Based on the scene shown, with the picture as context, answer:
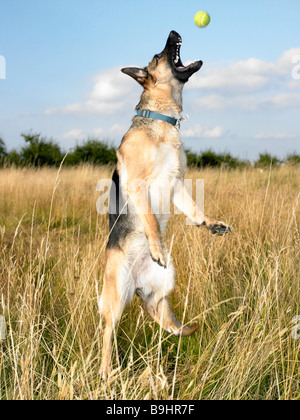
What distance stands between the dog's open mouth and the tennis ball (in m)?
0.24

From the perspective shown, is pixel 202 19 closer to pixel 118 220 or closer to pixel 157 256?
pixel 118 220

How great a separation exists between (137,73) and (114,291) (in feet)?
4.75

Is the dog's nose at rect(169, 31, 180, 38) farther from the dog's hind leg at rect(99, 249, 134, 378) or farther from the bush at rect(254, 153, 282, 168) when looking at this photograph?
the bush at rect(254, 153, 282, 168)

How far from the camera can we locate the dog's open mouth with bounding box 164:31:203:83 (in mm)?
2641

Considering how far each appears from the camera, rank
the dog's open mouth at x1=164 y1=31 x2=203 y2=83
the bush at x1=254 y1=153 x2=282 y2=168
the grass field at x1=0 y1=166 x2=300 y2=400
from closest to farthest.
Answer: the grass field at x1=0 y1=166 x2=300 y2=400, the dog's open mouth at x1=164 y1=31 x2=203 y2=83, the bush at x1=254 y1=153 x2=282 y2=168

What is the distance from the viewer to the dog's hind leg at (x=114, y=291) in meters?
2.53

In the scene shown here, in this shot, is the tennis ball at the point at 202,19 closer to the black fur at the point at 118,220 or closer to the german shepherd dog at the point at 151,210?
the german shepherd dog at the point at 151,210

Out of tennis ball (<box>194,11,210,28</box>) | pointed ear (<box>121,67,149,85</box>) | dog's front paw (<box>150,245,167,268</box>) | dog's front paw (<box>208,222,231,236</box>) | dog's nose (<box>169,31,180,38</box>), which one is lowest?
dog's front paw (<box>150,245,167,268</box>)

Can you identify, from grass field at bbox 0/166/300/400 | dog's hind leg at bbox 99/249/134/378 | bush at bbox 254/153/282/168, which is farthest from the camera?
bush at bbox 254/153/282/168

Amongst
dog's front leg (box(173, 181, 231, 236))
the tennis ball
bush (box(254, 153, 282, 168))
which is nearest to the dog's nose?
the tennis ball

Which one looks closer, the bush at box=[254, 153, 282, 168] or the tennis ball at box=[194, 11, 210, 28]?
the tennis ball at box=[194, 11, 210, 28]

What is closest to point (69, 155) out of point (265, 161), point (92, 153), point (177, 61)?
point (92, 153)
